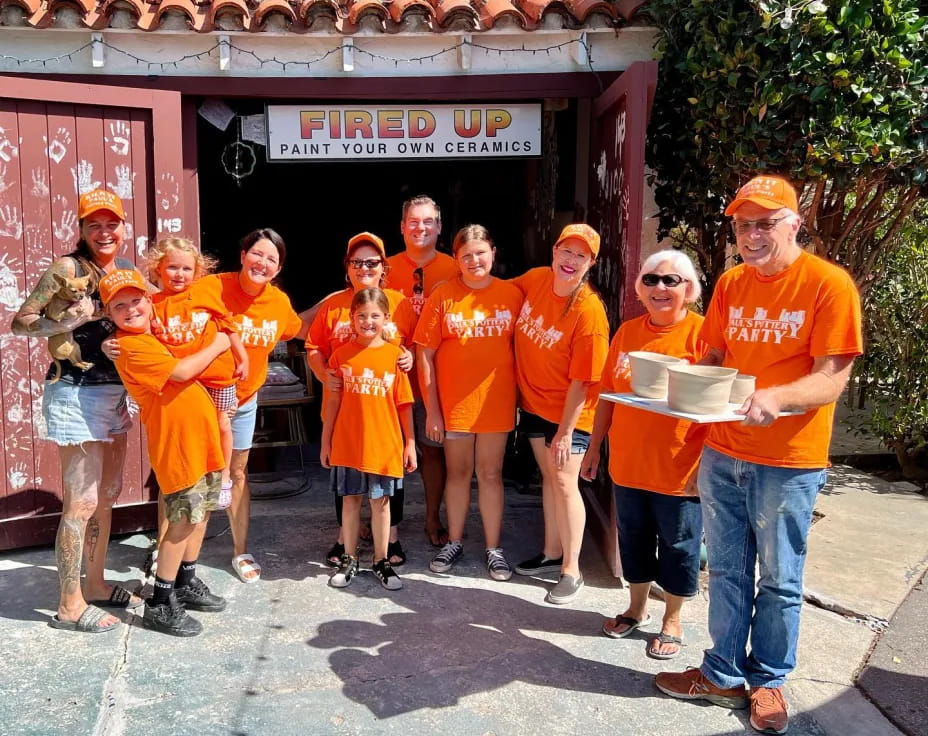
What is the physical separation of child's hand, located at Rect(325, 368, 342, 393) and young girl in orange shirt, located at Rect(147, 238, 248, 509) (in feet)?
1.35

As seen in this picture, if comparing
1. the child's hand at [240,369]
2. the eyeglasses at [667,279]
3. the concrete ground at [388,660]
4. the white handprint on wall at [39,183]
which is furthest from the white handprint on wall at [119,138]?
the eyeglasses at [667,279]

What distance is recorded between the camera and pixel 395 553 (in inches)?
181

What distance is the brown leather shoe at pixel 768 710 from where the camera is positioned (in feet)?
10.2

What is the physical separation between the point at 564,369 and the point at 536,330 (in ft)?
0.76

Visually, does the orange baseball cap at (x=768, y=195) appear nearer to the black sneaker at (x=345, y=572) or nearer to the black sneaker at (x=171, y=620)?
the black sneaker at (x=345, y=572)

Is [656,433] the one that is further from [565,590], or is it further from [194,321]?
[194,321]

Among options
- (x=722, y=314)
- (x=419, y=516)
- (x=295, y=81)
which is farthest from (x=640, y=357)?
(x=295, y=81)

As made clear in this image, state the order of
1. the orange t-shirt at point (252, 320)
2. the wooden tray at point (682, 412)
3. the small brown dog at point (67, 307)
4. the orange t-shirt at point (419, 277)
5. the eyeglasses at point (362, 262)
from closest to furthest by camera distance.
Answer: the wooden tray at point (682, 412), the small brown dog at point (67, 307), the orange t-shirt at point (252, 320), the eyeglasses at point (362, 262), the orange t-shirt at point (419, 277)

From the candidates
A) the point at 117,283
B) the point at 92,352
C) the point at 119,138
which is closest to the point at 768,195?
the point at 117,283

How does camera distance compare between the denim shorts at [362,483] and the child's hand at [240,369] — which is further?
the denim shorts at [362,483]

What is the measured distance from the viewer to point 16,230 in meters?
4.46

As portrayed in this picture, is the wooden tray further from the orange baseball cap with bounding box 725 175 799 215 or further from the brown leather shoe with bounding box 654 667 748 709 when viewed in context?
the brown leather shoe with bounding box 654 667 748 709

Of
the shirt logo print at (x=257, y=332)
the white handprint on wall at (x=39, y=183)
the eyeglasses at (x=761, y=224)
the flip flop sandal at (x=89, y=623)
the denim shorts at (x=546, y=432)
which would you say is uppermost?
the white handprint on wall at (x=39, y=183)

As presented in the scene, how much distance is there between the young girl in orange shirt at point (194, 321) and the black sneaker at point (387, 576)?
2.74 ft
